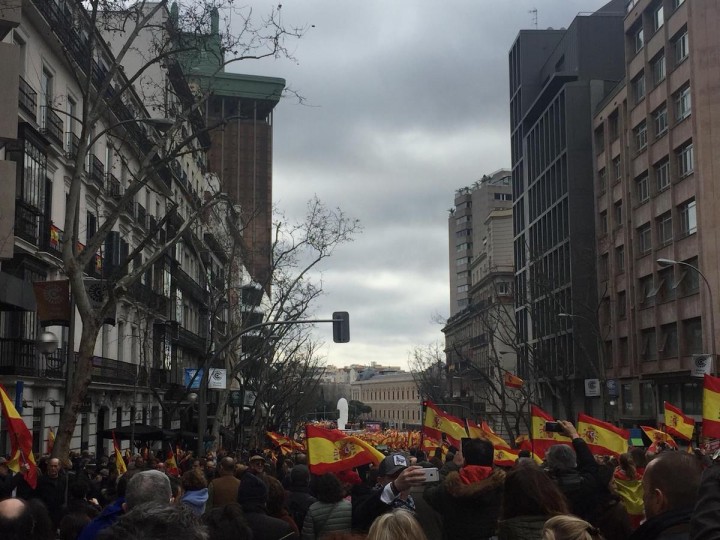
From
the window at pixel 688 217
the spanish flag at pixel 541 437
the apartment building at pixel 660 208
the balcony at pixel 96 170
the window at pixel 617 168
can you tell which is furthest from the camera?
the window at pixel 617 168

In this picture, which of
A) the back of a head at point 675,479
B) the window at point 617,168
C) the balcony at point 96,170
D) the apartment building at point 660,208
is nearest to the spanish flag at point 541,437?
the back of a head at point 675,479

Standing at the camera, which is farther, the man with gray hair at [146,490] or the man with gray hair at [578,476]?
the man with gray hair at [578,476]

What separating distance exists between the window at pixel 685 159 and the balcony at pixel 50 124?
2618 centimetres

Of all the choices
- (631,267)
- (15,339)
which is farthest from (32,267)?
(631,267)

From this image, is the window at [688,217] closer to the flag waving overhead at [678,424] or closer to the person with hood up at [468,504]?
the flag waving overhead at [678,424]

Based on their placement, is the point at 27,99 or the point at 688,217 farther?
the point at 688,217

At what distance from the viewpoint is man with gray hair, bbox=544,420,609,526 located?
7461 millimetres

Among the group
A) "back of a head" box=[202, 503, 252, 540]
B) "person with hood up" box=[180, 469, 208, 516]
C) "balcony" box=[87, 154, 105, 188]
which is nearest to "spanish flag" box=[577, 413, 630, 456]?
"person with hood up" box=[180, 469, 208, 516]

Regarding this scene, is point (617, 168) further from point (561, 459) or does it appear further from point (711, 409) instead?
point (561, 459)

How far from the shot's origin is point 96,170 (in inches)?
1454

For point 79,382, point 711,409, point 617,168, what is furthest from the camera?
point 617,168

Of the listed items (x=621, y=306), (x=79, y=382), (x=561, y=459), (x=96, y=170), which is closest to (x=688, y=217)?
(x=621, y=306)

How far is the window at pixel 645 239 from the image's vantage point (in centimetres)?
5108

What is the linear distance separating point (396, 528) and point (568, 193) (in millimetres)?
60337
